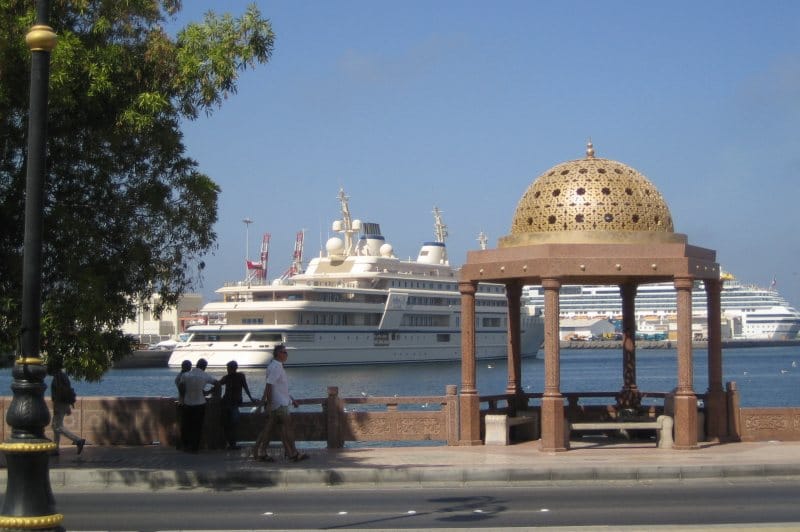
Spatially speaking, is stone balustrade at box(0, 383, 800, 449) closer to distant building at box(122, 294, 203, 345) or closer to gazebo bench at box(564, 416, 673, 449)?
gazebo bench at box(564, 416, 673, 449)

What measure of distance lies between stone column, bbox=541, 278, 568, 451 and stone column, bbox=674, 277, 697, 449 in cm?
166

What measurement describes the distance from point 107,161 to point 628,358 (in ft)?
30.5

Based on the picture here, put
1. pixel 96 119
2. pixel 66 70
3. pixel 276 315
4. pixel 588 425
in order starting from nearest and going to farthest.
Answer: pixel 66 70 → pixel 96 119 → pixel 588 425 → pixel 276 315

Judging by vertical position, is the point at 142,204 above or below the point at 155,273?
above

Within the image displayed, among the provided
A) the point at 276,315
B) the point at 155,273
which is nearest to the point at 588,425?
the point at 155,273

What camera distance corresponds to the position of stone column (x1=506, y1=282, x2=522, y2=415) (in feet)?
58.9

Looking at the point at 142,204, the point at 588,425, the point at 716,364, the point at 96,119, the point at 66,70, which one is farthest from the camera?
the point at 716,364

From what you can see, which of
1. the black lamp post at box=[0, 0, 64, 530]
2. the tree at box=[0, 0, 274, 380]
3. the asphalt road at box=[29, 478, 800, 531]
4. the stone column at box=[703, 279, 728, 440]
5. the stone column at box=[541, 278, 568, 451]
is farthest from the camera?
the stone column at box=[703, 279, 728, 440]

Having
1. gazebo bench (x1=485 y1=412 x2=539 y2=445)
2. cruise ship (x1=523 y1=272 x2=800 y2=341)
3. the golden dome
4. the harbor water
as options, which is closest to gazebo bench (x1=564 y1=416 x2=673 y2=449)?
gazebo bench (x1=485 y1=412 x2=539 y2=445)

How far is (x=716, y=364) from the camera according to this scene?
1686 cm

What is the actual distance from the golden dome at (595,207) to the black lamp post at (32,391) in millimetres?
9844

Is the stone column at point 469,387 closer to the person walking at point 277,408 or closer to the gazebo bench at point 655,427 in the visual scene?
the gazebo bench at point 655,427

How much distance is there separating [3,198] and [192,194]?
8.10 feet

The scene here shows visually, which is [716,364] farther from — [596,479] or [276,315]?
[276,315]
